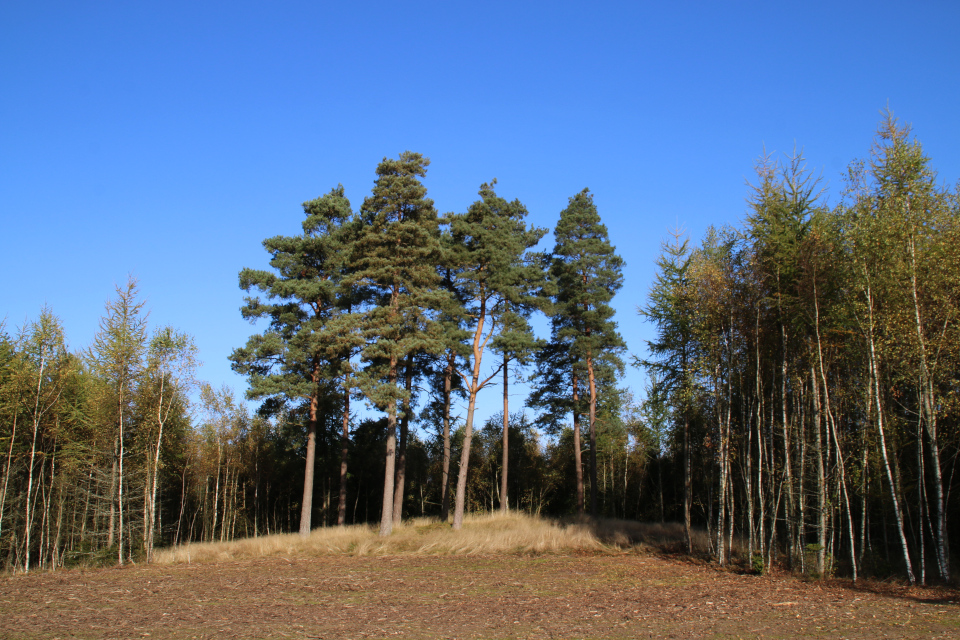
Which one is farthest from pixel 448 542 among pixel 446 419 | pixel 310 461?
pixel 446 419

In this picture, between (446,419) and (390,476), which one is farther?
(446,419)

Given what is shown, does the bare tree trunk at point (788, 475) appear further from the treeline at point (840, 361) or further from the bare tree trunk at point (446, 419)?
the bare tree trunk at point (446, 419)

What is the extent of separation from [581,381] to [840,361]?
13736 mm

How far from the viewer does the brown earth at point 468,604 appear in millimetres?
8758

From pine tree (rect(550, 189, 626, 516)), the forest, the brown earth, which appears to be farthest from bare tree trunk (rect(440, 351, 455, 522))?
the brown earth

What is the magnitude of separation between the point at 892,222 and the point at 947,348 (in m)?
2.86

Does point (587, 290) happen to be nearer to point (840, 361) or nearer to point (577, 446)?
point (577, 446)

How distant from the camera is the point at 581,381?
27.4 meters

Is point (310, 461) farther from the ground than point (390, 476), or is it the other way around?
point (310, 461)

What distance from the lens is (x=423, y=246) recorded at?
936 inches

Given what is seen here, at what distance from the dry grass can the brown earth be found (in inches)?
127

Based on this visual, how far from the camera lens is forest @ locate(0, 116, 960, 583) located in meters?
13.5

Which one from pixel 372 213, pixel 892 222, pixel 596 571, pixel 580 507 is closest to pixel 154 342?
pixel 372 213

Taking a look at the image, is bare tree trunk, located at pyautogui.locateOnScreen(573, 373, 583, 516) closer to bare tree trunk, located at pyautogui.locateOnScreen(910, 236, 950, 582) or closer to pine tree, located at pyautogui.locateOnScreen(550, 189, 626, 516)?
pine tree, located at pyautogui.locateOnScreen(550, 189, 626, 516)
